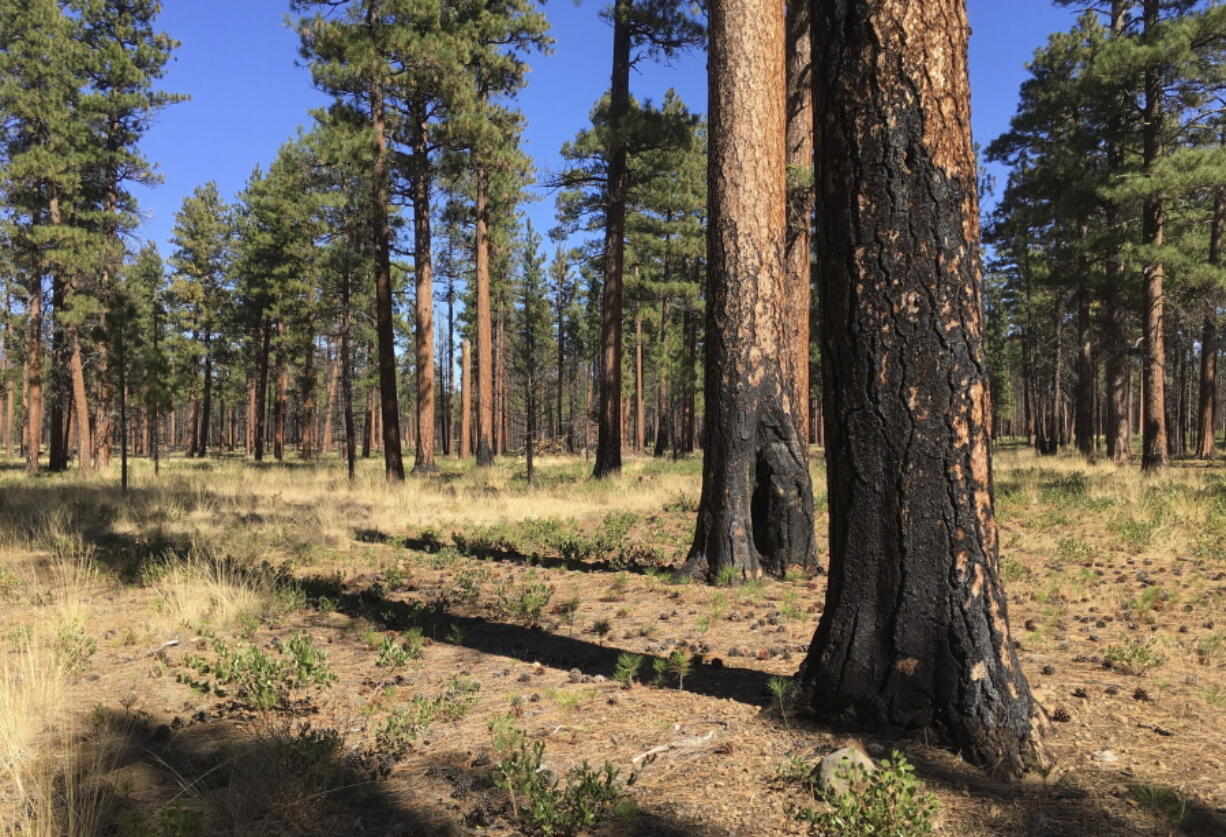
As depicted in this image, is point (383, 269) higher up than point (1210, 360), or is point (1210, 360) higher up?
point (383, 269)

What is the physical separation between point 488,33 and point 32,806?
20856mm

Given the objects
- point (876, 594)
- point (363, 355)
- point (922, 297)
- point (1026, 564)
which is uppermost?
point (363, 355)

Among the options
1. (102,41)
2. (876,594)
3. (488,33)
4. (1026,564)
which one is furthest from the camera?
(102,41)

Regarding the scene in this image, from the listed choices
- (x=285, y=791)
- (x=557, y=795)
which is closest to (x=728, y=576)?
(x=557, y=795)

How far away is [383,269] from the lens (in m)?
15.7

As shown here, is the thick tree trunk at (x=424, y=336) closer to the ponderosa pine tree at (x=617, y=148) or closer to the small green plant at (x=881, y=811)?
the ponderosa pine tree at (x=617, y=148)

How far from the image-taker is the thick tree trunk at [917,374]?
2.81 meters

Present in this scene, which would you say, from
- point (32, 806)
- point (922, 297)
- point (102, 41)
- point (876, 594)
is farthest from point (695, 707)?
point (102, 41)

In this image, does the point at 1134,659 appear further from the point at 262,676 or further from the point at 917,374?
the point at 262,676

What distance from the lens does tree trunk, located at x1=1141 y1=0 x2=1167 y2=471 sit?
15109 millimetres

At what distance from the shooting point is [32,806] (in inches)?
97.8

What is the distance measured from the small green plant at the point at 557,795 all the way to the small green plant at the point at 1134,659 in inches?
122

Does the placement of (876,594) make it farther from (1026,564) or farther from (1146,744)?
(1026,564)

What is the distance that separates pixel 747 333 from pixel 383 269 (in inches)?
468
